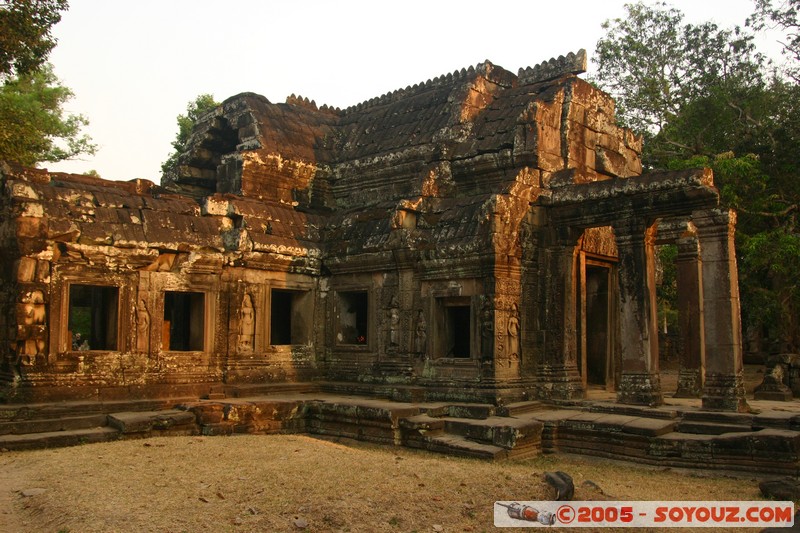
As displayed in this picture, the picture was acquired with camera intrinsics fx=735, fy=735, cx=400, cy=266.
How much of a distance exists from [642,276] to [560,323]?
1.50 metres

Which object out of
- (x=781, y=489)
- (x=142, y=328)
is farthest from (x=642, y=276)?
(x=142, y=328)

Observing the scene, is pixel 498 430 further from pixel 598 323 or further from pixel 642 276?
pixel 598 323

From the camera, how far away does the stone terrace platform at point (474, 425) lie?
28.5 ft

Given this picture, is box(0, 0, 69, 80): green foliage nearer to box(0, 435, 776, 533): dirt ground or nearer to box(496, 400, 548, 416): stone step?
box(0, 435, 776, 533): dirt ground

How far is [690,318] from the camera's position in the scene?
12367 millimetres

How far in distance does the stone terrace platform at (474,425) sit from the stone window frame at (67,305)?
87cm

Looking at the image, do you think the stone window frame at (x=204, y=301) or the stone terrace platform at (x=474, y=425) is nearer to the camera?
the stone terrace platform at (x=474, y=425)

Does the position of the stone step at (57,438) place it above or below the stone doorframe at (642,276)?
below

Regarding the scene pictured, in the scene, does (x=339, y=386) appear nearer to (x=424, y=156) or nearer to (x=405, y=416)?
(x=405, y=416)

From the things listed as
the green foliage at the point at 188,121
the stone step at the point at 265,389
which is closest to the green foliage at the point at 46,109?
the green foliage at the point at 188,121

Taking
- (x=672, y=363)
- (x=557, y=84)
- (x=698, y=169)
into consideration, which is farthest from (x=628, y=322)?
(x=672, y=363)

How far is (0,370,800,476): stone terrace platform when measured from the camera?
28.5 ft

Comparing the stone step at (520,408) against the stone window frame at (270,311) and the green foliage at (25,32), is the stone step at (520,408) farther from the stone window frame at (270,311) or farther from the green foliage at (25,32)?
the green foliage at (25,32)

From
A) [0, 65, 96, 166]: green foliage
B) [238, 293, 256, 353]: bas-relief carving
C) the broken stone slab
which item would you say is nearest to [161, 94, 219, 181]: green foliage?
[0, 65, 96, 166]: green foliage
